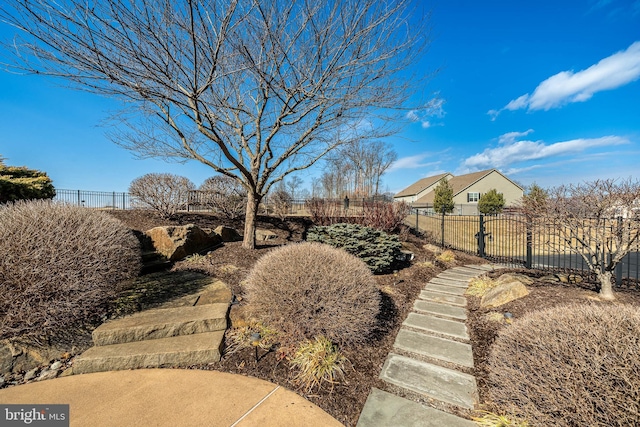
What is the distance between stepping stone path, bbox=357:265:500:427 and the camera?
6.32 feet

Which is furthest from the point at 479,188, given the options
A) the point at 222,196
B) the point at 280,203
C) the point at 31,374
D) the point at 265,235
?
the point at 31,374

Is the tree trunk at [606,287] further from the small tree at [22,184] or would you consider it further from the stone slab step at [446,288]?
the small tree at [22,184]

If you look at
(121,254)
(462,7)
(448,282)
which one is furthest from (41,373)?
(462,7)

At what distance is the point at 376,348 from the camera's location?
286 centimetres

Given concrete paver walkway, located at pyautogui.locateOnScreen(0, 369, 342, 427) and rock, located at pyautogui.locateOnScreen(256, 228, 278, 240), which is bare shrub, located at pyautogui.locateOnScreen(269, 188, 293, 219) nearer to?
rock, located at pyautogui.locateOnScreen(256, 228, 278, 240)

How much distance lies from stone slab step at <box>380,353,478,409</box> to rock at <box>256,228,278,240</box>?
21.4 feet

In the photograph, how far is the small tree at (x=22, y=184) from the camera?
20.4 feet

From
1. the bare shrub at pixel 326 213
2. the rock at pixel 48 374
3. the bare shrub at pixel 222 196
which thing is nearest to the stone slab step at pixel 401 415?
the rock at pixel 48 374

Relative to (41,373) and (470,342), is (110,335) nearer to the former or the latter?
(41,373)

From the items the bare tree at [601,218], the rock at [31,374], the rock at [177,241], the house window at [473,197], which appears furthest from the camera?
the house window at [473,197]

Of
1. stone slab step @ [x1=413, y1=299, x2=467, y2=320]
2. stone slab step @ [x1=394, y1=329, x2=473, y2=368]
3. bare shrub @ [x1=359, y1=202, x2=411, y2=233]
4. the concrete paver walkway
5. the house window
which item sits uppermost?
the house window

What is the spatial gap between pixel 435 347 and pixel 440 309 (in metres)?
1.20

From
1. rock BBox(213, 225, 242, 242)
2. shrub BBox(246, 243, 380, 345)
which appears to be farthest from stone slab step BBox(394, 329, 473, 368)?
rock BBox(213, 225, 242, 242)

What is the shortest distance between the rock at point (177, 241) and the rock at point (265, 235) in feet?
8.52
